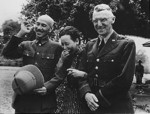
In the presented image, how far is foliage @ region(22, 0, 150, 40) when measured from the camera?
60.4 ft

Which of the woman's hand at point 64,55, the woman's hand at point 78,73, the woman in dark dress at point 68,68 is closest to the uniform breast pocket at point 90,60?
the woman's hand at point 78,73

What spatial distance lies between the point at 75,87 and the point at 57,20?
16.9 meters

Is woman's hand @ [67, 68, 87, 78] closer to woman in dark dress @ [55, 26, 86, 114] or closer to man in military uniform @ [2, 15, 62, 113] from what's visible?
woman in dark dress @ [55, 26, 86, 114]

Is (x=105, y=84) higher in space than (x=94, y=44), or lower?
lower

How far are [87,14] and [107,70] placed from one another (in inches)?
627

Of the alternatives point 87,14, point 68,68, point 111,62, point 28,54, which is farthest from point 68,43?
point 87,14

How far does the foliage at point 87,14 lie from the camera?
60.4 feet

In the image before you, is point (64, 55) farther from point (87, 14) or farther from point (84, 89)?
point (87, 14)

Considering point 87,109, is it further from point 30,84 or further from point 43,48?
point 43,48

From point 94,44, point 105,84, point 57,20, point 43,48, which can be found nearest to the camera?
point 105,84

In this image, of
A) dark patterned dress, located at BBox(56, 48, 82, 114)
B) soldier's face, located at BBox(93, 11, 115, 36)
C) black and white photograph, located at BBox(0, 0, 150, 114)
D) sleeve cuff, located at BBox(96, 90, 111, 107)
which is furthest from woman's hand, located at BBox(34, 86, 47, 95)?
soldier's face, located at BBox(93, 11, 115, 36)

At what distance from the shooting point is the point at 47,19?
4.05 meters

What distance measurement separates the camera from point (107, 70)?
3.35m

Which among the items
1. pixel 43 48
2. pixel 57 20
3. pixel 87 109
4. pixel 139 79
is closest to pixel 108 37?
pixel 87 109
